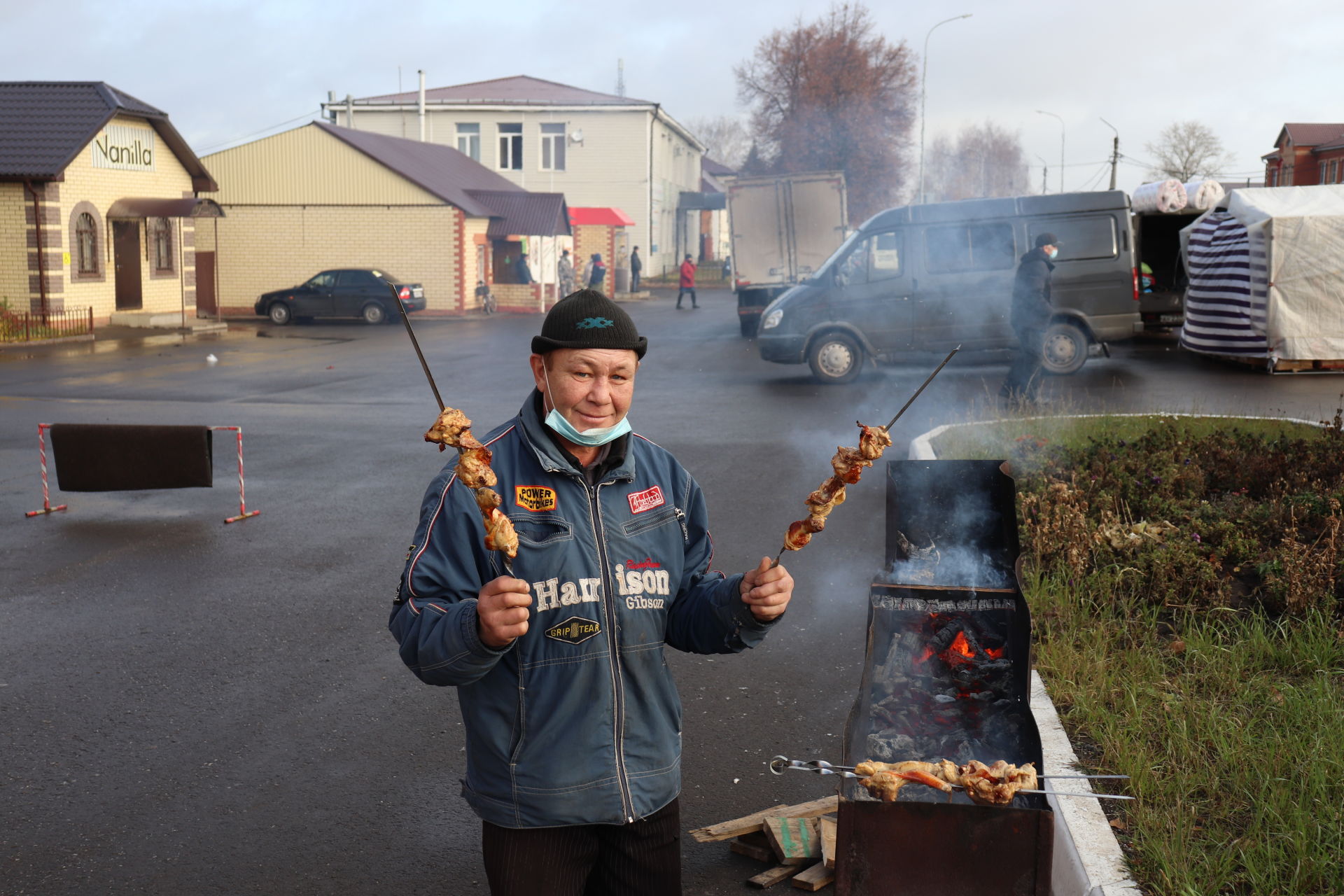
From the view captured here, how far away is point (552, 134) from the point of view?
55344 mm

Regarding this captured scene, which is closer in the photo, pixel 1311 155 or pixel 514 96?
pixel 514 96

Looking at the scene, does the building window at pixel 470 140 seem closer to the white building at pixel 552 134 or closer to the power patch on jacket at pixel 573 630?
the white building at pixel 552 134

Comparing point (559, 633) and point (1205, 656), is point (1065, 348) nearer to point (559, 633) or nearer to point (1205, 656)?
point (1205, 656)

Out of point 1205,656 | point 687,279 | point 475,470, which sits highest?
point 687,279

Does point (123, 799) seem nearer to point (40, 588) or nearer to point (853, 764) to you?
point (853, 764)

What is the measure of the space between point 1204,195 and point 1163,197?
0.77m

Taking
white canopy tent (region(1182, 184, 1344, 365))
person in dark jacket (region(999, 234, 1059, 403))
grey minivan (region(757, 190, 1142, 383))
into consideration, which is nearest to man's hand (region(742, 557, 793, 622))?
person in dark jacket (region(999, 234, 1059, 403))

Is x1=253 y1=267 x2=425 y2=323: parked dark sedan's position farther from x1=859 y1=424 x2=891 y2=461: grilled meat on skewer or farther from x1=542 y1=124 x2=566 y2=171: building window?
x1=859 y1=424 x2=891 y2=461: grilled meat on skewer

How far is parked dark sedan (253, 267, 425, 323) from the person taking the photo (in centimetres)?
3403

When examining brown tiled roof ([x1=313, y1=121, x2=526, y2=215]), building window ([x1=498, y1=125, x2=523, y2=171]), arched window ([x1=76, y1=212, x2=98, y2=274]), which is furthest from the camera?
building window ([x1=498, y1=125, x2=523, y2=171])

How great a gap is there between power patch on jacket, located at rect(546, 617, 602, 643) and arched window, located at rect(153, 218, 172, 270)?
33.2 m

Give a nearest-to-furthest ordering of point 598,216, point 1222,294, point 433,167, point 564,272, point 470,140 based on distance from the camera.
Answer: point 1222,294 < point 564,272 < point 433,167 < point 598,216 < point 470,140

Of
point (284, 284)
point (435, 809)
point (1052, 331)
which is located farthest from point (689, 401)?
point (284, 284)

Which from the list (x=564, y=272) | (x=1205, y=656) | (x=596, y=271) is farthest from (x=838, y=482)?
(x=596, y=271)
